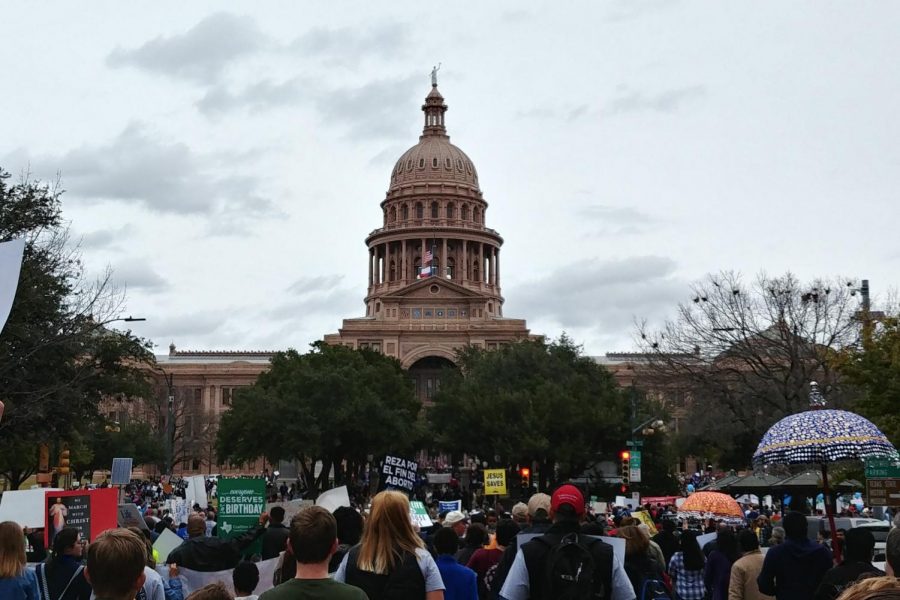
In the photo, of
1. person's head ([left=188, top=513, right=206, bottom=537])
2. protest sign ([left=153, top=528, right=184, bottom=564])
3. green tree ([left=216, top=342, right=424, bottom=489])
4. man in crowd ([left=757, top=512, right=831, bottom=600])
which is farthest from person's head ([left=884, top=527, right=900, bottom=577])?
green tree ([left=216, top=342, right=424, bottom=489])

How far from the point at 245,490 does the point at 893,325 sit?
68.8 feet

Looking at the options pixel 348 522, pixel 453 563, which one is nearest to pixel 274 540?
pixel 348 522

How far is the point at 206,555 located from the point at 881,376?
74.9 feet

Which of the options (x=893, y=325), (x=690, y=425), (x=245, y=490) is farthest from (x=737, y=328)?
(x=245, y=490)

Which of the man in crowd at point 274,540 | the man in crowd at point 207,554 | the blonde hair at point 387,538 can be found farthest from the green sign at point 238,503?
the blonde hair at point 387,538

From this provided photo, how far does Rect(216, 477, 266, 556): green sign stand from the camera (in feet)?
53.7

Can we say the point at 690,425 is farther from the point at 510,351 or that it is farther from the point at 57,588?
the point at 57,588

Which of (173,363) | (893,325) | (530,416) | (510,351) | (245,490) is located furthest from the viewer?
(173,363)

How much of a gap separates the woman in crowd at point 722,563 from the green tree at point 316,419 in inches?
1948

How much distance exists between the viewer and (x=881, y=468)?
1948 centimetres

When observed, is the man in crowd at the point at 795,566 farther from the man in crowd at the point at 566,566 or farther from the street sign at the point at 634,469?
the street sign at the point at 634,469

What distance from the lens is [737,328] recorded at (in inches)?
1764

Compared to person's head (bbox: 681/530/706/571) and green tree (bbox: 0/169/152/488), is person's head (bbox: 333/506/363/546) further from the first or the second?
green tree (bbox: 0/169/152/488)

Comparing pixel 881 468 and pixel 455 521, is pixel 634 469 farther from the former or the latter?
pixel 455 521
